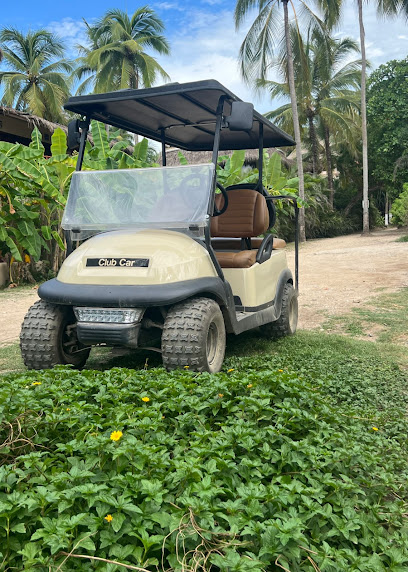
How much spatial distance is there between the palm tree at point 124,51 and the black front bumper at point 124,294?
26130mm

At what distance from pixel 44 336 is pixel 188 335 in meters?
1.16

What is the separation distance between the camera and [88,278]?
4.27m

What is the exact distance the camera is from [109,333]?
407 centimetres

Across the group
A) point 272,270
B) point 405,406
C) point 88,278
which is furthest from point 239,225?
point 405,406

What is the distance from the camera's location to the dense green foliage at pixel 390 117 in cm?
2612

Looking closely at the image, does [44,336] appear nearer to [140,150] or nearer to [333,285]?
[333,285]

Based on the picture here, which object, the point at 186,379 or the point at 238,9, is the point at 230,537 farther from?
the point at 238,9

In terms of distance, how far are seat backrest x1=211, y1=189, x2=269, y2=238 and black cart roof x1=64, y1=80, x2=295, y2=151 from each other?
2.33 ft

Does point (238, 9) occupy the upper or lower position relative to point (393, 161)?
upper

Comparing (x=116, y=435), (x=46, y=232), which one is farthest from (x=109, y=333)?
(x=46, y=232)

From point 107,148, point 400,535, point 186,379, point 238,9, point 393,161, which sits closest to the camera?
point 400,535

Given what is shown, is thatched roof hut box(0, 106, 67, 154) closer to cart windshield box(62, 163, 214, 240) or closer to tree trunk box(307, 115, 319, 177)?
cart windshield box(62, 163, 214, 240)

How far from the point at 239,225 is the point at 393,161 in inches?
935

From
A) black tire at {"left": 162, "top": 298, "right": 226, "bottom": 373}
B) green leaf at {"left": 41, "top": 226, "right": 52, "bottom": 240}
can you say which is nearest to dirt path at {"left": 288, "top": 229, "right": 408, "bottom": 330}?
black tire at {"left": 162, "top": 298, "right": 226, "bottom": 373}
